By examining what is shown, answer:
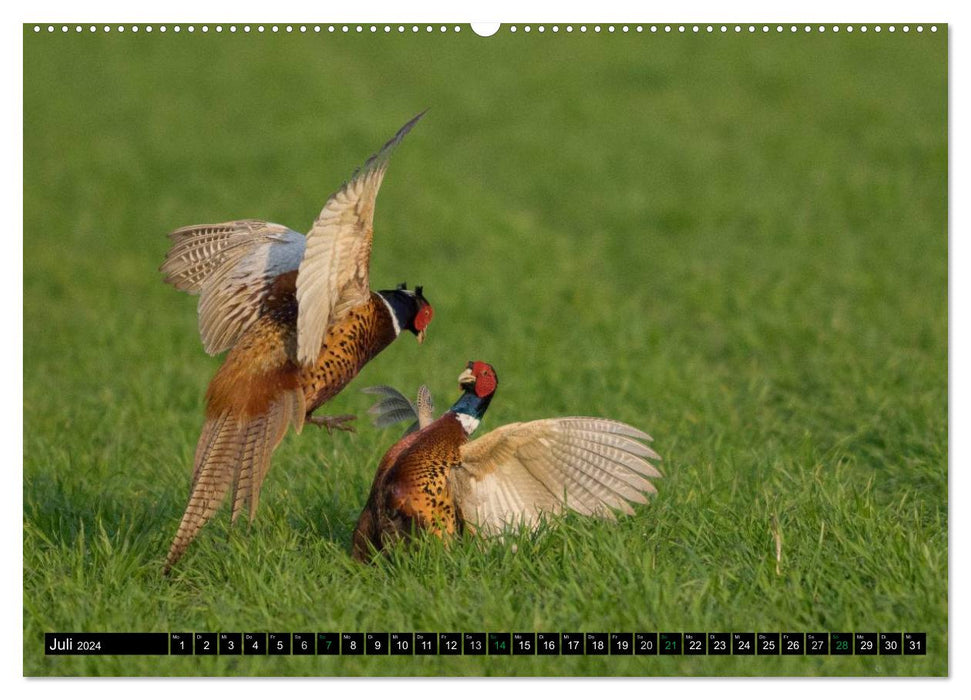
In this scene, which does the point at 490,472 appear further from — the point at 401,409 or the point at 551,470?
the point at 401,409

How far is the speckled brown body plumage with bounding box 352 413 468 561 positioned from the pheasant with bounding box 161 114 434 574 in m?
0.24

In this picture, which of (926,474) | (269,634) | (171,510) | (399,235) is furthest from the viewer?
(399,235)

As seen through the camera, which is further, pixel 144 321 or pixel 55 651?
pixel 144 321

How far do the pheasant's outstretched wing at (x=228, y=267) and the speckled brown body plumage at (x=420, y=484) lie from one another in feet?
2.14

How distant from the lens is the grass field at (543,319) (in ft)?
12.9

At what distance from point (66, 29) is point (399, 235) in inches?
158

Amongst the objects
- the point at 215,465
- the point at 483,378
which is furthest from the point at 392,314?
the point at 215,465

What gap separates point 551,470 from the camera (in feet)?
12.9

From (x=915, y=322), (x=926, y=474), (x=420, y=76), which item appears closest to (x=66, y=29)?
(x=926, y=474)

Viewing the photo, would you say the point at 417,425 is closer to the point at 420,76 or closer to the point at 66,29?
the point at 66,29

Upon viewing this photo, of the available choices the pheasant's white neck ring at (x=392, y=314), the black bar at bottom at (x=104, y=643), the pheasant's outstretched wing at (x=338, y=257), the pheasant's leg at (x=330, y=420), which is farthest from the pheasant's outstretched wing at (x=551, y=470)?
the black bar at bottom at (x=104, y=643)

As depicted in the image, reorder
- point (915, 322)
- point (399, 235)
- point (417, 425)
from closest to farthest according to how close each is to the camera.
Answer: point (417, 425)
point (915, 322)
point (399, 235)

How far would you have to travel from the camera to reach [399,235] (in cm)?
801

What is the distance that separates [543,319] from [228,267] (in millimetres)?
3474
